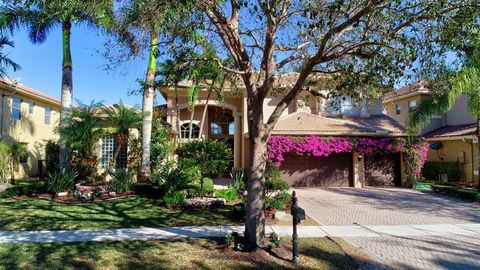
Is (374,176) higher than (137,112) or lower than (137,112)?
lower

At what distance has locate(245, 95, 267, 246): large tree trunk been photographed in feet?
22.8

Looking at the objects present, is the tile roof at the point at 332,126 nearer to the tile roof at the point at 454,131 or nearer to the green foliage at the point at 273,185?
the tile roof at the point at 454,131

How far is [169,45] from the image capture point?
7.91 meters

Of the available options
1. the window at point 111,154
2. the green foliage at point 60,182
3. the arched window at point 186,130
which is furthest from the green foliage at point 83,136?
the arched window at point 186,130

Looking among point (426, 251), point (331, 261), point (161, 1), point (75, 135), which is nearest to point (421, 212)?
→ point (426, 251)

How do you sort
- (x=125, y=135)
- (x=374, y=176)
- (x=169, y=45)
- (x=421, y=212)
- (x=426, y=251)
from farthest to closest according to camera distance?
(x=374, y=176), (x=125, y=135), (x=421, y=212), (x=169, y=45), (x=426, y=251)

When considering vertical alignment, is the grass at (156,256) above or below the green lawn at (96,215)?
below

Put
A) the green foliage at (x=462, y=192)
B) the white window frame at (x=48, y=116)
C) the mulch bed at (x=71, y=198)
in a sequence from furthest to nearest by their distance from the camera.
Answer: the white window frame at (x=48, y=116) < the green foliage at (x=462, y=192) < the mulch bed at (x=71, y=198)

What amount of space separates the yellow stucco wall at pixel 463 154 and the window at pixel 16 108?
27.7 meters

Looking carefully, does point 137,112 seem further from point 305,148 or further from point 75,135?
point 305,148

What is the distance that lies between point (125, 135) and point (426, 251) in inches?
527

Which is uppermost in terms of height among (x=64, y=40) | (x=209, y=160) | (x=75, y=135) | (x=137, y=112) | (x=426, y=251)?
(x=64, y=40)

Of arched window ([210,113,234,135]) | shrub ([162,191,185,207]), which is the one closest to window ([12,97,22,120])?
arched window ([210,113,234,135])

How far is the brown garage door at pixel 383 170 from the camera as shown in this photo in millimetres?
19609
